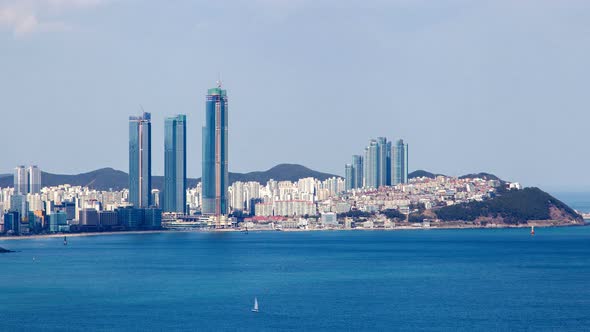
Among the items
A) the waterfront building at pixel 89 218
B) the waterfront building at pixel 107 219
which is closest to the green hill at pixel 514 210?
the waterfront building at pixel 107 219

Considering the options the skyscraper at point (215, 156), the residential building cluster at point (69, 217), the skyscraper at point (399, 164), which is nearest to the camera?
the residential building cluster at point (69, 217)

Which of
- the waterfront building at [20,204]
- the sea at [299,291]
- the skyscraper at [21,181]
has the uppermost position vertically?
the skyscraper at [21,181]

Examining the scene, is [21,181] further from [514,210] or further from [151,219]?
[514,210]

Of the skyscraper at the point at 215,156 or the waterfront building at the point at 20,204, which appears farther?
the skyscraper at the point at 215,156

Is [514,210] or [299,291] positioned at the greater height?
[514,210]

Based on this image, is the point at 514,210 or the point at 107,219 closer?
the point at 107,219

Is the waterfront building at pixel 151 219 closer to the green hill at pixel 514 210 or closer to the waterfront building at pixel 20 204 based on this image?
the waterfront building at pixel 20 204

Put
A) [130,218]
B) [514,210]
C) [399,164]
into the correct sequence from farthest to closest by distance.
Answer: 1. [399,164]
2. [514,210]
3. [130,218]

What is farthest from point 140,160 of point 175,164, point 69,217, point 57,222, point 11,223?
point 11,223
